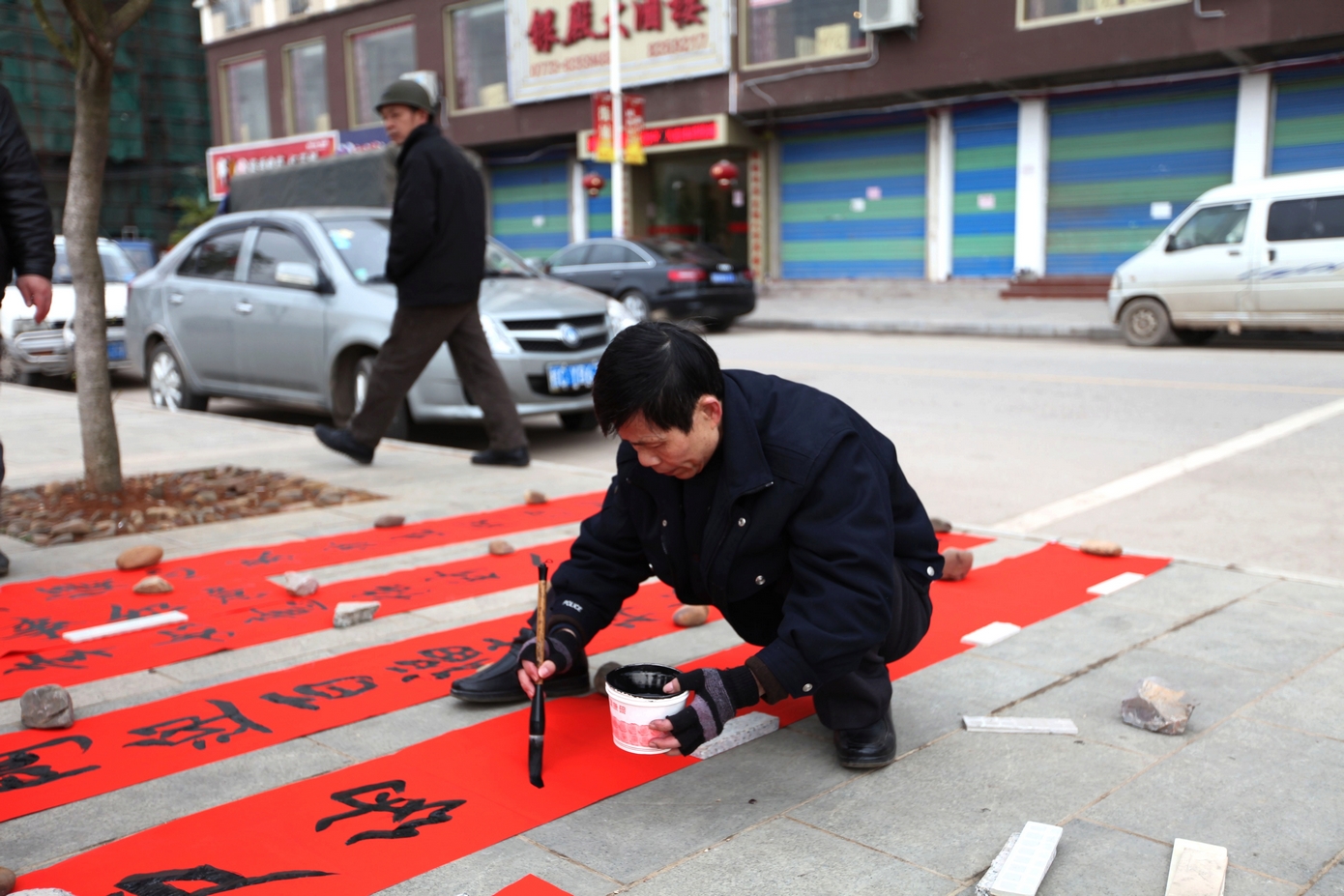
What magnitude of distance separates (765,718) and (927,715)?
0.41 metres

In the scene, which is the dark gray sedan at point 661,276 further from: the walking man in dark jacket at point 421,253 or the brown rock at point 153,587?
the brown rock at point 153,587

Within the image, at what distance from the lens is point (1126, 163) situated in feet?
61.5

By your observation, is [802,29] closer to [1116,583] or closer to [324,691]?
[1116,583]

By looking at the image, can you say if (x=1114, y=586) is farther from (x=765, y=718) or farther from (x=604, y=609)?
(x=604, y=609)

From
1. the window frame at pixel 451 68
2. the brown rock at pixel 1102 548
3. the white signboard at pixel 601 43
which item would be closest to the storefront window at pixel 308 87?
the window frame at pixel 451 68

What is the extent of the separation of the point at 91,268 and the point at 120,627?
2.20 meters

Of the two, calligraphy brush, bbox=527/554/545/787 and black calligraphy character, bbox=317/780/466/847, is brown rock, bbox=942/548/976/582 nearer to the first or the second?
calligraphy brush, bbox=527/554/545/787

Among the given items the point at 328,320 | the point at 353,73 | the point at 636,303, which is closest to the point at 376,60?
the point at 353,73

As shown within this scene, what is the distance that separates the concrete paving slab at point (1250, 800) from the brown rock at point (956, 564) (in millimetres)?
1380

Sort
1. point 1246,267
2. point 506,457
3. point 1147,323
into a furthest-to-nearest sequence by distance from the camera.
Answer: point 1147,323 → point 1246,267 → point 506,457

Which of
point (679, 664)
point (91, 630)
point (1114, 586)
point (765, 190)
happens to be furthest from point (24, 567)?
point (765, 190)

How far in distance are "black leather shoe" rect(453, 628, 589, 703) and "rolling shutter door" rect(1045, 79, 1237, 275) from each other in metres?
17.9

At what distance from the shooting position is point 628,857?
7.25ft

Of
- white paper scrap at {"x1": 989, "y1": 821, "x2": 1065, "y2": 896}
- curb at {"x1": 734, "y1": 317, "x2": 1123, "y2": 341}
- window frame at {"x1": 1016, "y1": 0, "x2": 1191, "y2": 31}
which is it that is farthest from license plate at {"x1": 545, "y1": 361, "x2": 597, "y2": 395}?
window frame at {"x1": 1016, "y1": 0, "x2": 1191, "y2": 31}
